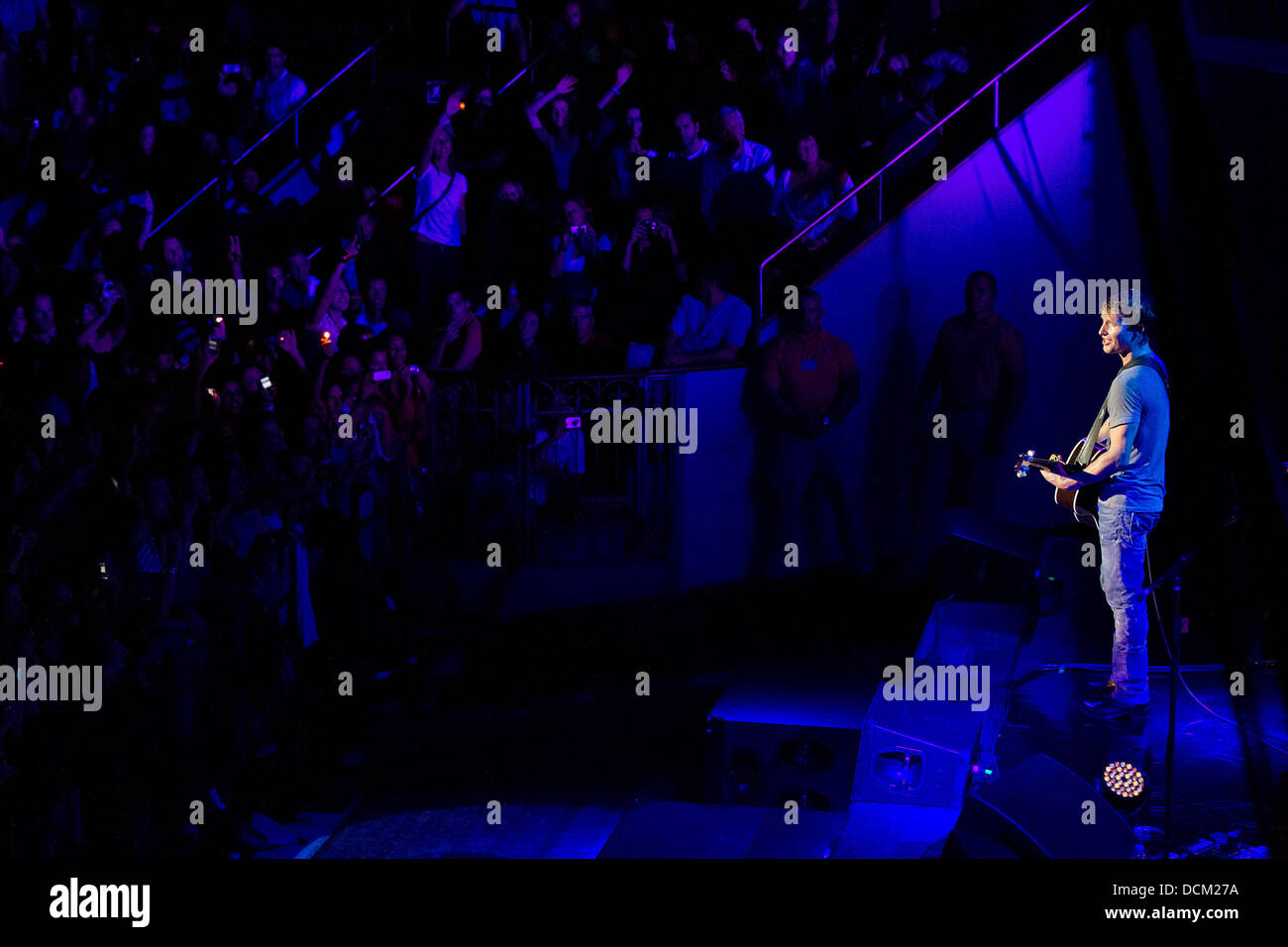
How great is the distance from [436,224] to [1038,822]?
5.56 metres

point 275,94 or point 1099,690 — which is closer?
point 1099,690

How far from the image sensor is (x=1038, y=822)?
14.8 ft

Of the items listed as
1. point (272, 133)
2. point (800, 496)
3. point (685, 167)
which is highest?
point (272, 133)

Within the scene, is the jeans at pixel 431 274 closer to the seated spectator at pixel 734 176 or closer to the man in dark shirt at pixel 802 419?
the seated spectator at pixel 734 176

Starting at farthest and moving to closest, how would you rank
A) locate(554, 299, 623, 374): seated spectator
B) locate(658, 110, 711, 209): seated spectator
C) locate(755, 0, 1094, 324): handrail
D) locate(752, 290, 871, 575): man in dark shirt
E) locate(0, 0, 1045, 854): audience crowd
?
locate(658, 110, 711, 209): seated spectator, locate(755, 0, 1094, 324): handrail, locate(752, 290, 871, 575): man in dark shirt, locate(554, 299, 623, 374): seated spectator, locate(0, 0, 1045, 854): audience crowd

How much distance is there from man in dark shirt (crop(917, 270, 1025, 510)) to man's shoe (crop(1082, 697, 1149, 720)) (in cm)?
185

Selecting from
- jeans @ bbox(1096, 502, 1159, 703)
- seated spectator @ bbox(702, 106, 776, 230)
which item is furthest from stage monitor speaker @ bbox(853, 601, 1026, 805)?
seated spectator @ bbox(702, 106, 776, 230)

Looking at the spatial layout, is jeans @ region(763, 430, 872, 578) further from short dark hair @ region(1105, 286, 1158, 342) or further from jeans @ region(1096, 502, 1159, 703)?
short dark hair @ region(1105, 286, 1158, 342)

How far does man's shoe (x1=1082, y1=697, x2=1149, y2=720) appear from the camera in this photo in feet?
20.9

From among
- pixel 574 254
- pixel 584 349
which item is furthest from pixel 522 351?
pixel 574 254

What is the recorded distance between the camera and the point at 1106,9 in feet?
25.9

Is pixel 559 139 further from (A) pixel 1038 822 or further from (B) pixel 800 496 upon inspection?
(A) pixel 1038 822
